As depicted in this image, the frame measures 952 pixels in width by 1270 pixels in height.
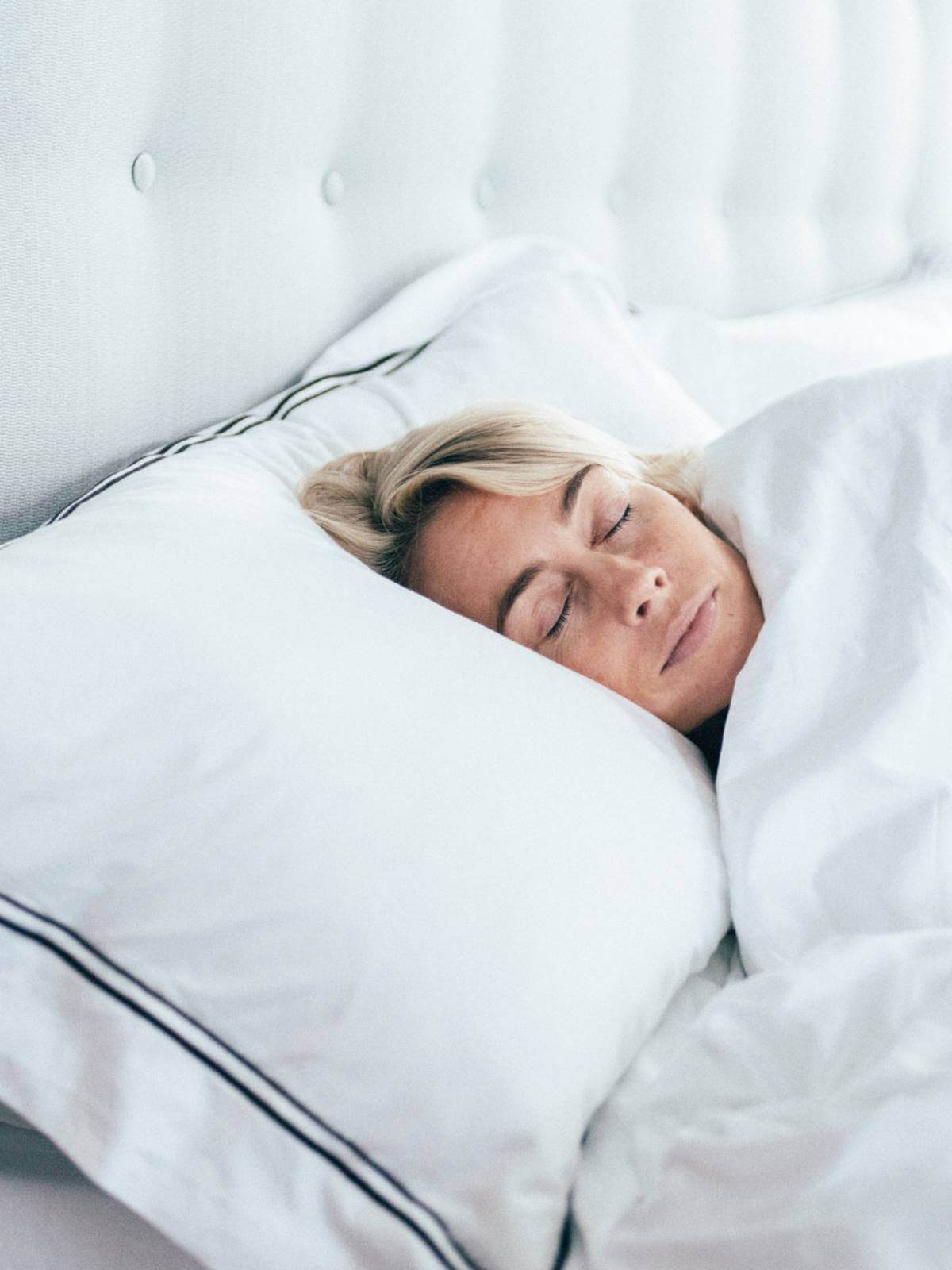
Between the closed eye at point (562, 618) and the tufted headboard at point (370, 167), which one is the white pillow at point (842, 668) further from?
the tufted headboard at point (370, 167)

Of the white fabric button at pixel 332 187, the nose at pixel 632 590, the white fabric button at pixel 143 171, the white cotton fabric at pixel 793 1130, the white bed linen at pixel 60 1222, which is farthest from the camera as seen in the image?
the white fabric button at pixel 332 187

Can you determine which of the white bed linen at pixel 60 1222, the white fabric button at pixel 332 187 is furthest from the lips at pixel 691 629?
the white fabric button at pixel 332 187

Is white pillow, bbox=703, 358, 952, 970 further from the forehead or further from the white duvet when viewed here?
the forehead

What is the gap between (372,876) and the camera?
53 cm

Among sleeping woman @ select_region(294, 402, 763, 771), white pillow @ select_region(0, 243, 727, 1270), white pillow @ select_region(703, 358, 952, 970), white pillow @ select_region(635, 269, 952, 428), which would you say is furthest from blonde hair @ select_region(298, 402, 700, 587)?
white pillow @ select_region(635, 269, 952, 428)

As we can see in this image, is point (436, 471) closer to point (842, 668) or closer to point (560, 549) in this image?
point (560, 549)

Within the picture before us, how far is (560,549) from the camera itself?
85 cm

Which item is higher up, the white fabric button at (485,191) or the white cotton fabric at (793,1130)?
the white fabric button at (485,191)

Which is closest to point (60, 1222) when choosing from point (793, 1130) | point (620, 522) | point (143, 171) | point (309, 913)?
point (309, 913)

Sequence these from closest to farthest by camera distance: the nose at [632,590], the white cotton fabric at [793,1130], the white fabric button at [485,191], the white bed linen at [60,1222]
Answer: the white cotton fabric at [793,1130], the white bed linen at [60,1222], the nose at [632,590], the white fabric button at [485,191]

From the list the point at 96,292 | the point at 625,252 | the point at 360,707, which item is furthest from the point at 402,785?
the point at 625,252

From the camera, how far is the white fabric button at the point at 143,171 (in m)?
0.94

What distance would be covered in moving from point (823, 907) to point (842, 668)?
17cm

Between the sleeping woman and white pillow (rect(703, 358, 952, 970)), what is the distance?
51mm
